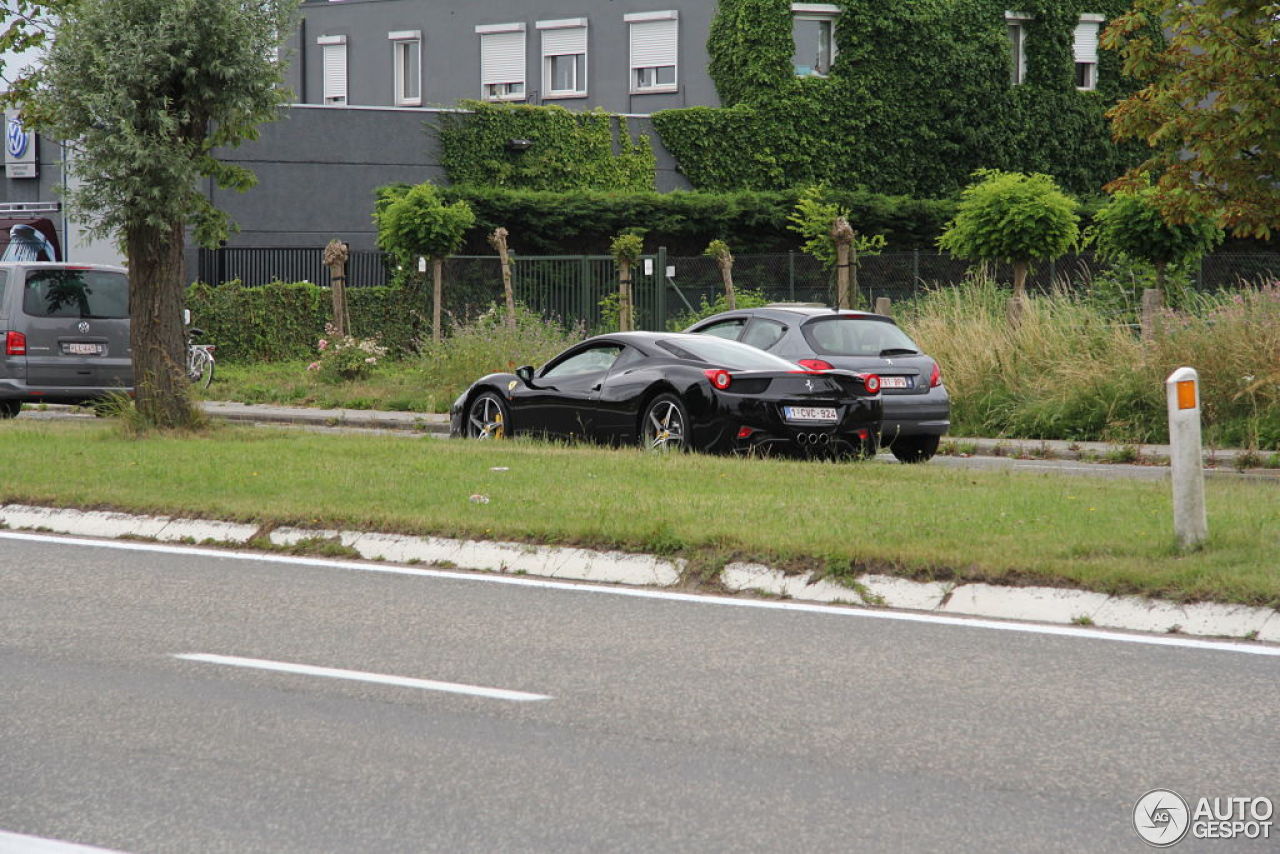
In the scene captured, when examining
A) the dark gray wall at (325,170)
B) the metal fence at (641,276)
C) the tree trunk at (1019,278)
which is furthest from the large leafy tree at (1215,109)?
the dark gray wall at (325,170)

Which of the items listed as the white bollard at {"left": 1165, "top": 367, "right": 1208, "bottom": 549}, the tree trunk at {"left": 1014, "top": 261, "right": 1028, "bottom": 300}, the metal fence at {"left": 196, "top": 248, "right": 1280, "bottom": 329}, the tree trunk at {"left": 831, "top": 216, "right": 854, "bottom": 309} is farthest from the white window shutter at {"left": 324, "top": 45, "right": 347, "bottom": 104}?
the white bollard at {"left": 1165, "top": 367, "right": 1208, "bottom": 549}

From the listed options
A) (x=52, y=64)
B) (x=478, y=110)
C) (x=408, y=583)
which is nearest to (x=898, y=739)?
(x=408, y=583)

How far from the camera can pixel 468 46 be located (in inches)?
1697

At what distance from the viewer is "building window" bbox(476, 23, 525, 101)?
139 ft

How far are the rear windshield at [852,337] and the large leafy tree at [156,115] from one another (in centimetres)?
554

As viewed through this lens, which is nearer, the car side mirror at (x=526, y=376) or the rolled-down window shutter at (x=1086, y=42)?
the car side mirror at (x=526, y=376)

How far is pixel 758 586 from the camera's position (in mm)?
8555

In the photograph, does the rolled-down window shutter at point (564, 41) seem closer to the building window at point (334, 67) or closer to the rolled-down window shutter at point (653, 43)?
the rolled-down window shutter at point (653, 43)

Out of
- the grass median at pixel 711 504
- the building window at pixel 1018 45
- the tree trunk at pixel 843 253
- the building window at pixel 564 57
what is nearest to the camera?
the grass median at pixel 711 504

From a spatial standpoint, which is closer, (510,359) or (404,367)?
(510,359)

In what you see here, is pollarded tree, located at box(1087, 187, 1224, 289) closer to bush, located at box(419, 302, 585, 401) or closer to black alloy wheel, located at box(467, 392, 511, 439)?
bush, located at box(419, 302, 585, 401)

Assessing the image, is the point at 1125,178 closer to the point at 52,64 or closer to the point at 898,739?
the point at 52,64

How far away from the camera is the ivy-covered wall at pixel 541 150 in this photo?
36.5 meters

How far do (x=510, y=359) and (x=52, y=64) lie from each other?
9269 millimetres
